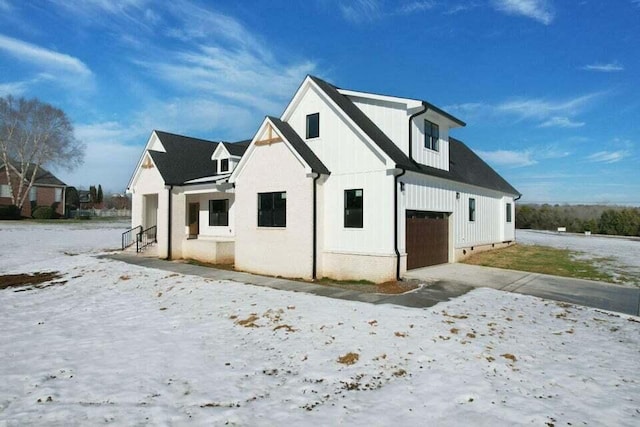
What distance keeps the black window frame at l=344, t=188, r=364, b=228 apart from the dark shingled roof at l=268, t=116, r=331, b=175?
4.10 feet

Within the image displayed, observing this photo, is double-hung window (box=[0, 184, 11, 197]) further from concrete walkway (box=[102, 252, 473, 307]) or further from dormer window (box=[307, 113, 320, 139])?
dormer window (box=[307, 113, 320, 139])

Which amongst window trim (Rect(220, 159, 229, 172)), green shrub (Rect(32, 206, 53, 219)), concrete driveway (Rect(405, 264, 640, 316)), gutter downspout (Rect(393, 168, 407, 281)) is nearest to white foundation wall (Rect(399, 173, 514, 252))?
gutter downspout (Rect(393, 168, 407, 281))

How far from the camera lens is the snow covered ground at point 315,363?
15.5 feet

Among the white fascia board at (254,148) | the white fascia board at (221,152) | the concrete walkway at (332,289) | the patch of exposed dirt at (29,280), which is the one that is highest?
the white fascia board at (221,152)

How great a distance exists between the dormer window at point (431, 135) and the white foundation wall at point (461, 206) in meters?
1.48

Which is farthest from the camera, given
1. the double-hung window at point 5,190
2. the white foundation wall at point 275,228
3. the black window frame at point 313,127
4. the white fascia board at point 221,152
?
the double-hung window at point 5,190

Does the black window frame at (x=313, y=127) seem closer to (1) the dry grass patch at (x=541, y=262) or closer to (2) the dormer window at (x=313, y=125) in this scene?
(2) the dormer window at (x=313, y=125)

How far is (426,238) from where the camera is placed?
15031 millimetres

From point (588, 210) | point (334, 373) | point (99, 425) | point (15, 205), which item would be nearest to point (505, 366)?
point (334, 373)

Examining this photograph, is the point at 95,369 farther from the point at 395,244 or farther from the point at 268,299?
the point at 395,244

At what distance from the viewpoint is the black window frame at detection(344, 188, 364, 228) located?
1338 cm

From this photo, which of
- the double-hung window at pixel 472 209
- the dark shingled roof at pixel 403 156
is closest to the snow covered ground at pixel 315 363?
the dark shingled roof at pixel 403 156

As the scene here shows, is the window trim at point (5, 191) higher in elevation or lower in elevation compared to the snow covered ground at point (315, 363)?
higher

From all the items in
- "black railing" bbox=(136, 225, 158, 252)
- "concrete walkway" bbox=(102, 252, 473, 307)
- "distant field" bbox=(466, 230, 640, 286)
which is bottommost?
"concrete walkway" bbox=(102, 252, 473, 307)
